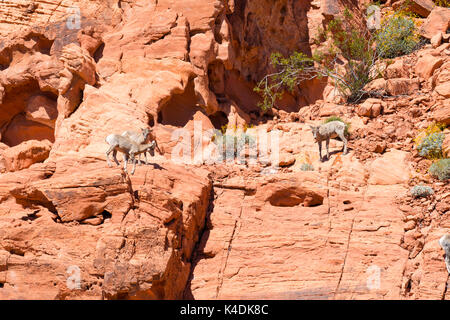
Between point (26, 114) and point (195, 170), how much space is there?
22.3 feet

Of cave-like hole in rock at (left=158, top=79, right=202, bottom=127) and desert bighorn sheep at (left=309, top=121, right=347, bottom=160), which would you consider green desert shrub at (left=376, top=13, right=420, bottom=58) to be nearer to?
desert bighorn sheep at (left=309, top=121, right=347, bottom=160)

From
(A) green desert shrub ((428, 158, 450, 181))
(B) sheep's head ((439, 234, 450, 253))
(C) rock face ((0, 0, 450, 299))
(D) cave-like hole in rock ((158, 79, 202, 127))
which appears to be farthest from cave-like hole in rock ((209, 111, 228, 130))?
(B) sheep's head ((439, 234, 450, 253))

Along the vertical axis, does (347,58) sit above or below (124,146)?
above

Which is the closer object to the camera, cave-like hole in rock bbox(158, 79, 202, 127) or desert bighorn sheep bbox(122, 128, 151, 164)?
desert bighorn sheep bbox(122, 128, 151, 164)

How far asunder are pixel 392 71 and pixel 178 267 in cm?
1117

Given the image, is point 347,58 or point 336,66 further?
point 336,66

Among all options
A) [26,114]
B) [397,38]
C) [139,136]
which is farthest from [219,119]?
[397,38]

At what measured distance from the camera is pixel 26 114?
18.4 m

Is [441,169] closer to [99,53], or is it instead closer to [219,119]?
[219,119]

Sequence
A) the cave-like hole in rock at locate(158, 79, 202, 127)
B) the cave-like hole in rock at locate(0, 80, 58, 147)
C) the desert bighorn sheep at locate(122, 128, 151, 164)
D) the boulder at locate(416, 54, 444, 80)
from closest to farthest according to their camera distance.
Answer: the desert bighorn sheep at locate(122, 128, 151, 164) < the cave-like hole in rock at locate(158, 79, 202, 127) < the cave-like hole in rock at locate(0, 80, 58, 147) < the boulder at locate(416, 54, 444, 80)

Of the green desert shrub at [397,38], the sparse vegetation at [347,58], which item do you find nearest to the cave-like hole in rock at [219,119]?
the sparse vegetation at [347,58]

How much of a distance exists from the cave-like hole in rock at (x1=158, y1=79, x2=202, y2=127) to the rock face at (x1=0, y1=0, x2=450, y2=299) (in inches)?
1.7

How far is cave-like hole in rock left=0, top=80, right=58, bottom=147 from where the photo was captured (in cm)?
1819

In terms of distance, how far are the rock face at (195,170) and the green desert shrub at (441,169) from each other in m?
0.23
